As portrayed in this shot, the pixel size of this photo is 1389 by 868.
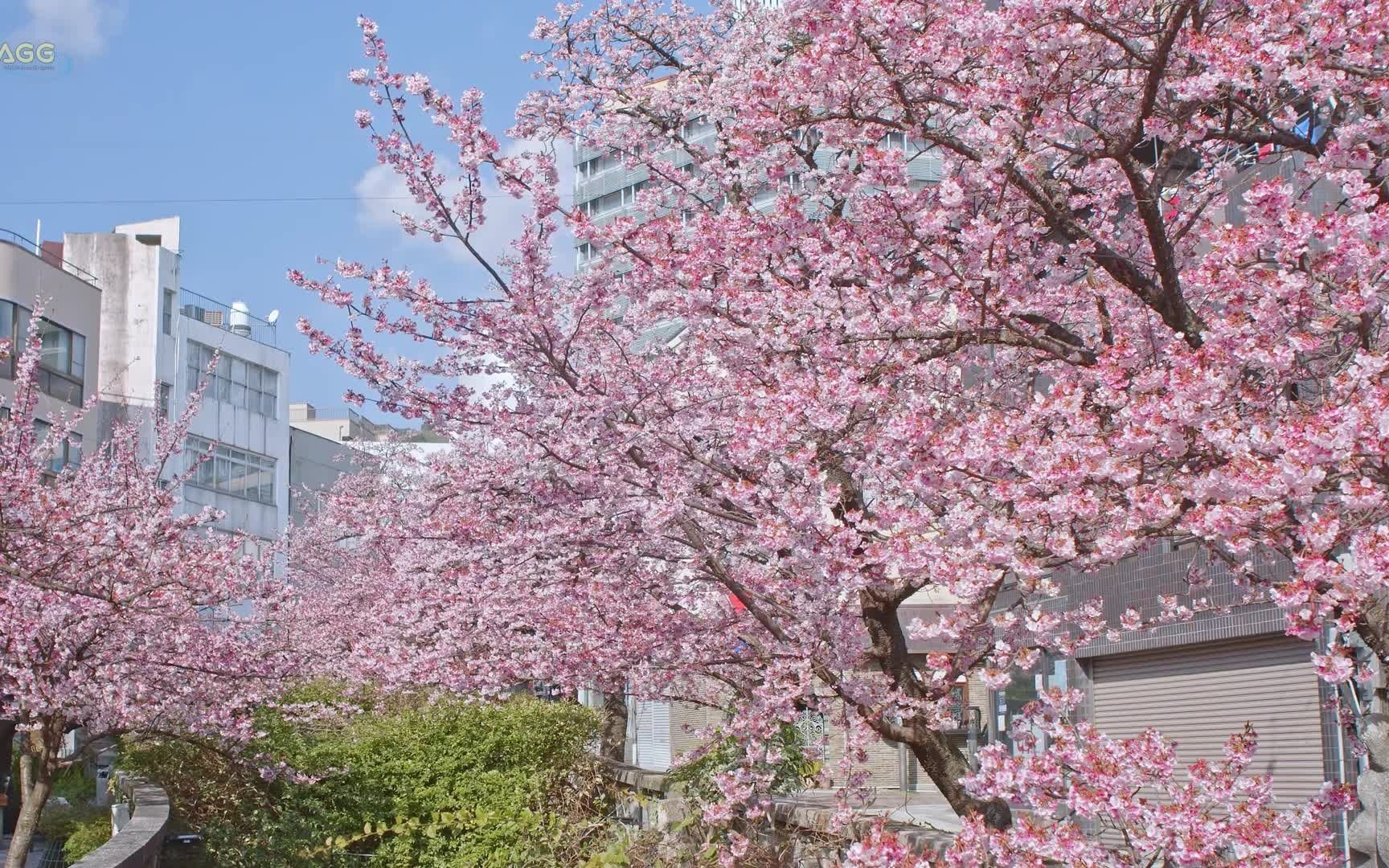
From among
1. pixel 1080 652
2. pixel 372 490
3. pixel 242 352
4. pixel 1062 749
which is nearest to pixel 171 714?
pixel 1080 652

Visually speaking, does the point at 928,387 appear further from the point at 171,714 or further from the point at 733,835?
the point at 171,714

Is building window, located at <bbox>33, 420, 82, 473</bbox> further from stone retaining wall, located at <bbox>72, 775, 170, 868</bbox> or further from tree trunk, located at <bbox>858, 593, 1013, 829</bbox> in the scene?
tree trunk, located at <bbox>858, 593, 1013, 829</bbox>

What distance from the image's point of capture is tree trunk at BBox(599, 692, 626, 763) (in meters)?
18.7

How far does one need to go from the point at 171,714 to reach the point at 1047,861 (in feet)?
31.2

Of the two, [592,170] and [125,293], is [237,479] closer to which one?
[125,293]

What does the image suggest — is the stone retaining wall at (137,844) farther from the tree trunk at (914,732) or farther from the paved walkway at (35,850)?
the paved walkway at (35,850)

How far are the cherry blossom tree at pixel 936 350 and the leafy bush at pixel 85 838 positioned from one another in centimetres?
972

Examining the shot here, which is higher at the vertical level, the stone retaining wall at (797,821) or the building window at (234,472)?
the building window at (234,472)

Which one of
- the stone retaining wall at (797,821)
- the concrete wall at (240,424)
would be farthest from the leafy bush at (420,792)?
the concrete wall at (240,424)

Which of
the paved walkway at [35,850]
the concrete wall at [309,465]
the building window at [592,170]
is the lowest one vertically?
the paved walkway at [35,850]

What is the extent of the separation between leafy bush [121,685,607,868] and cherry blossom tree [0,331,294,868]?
0.91 m

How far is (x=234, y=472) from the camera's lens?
47094 millimetres

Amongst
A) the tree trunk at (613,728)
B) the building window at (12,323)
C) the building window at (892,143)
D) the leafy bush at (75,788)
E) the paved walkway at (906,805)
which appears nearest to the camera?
the building window at (892,143)

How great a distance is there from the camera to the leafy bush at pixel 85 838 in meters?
17.8
